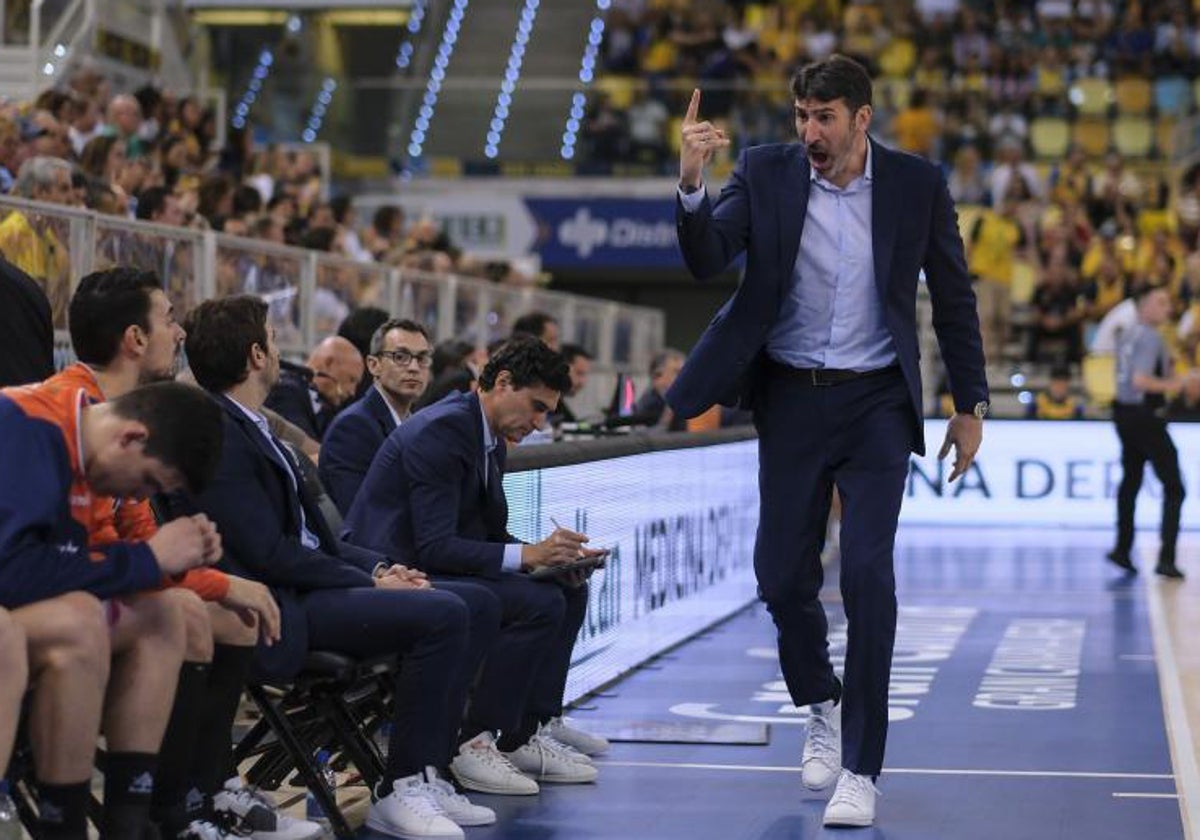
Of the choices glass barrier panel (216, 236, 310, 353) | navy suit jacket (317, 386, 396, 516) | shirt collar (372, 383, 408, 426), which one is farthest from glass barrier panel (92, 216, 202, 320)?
navy suit jacket (317, 386, 396, 516)

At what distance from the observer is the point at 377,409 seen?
24.4 ft

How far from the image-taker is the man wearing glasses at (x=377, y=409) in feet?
23.8

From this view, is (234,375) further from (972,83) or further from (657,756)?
(972,83)

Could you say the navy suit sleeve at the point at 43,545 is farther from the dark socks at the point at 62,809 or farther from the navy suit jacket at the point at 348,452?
the navy suit jacket at the point at 348,452

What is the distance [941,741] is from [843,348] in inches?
79.7

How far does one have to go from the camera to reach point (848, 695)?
6258 millimetres

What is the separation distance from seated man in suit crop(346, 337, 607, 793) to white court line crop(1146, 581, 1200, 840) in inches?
72.1

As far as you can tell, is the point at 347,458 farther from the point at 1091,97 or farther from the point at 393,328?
the point at 1091,97

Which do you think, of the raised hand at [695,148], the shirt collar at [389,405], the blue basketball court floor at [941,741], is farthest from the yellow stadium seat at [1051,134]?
the raised hand at [695,148]

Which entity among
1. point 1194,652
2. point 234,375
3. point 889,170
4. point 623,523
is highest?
point 889,170

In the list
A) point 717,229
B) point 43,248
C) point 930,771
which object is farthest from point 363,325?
point 717,229

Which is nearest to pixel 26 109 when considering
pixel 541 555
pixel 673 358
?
pixel 673 358

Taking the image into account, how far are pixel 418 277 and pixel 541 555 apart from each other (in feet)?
27.3

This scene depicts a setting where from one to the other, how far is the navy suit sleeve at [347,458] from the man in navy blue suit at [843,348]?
1.28 metres
